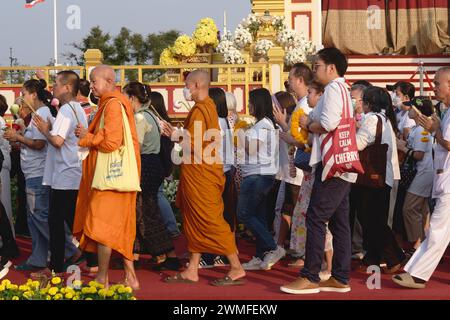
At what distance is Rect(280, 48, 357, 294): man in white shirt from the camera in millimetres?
6625

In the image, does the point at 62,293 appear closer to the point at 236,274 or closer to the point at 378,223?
the point at 236,274

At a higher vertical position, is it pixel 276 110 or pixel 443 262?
pixel 276 110

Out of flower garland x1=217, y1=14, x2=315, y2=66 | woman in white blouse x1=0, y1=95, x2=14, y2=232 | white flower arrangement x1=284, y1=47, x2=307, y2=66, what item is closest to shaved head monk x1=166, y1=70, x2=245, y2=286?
woman in white blouse x1=0, y1=95, x2=14, y2=232

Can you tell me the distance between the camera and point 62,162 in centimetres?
750

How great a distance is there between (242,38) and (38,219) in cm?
1034

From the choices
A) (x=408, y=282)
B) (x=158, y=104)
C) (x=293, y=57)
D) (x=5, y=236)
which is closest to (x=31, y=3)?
(x=293, y=57)

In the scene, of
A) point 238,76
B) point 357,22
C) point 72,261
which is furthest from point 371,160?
point 357,22

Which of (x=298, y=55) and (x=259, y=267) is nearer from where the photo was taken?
(x=259, y=267)

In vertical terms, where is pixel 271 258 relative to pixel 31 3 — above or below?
below

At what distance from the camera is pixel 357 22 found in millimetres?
21141

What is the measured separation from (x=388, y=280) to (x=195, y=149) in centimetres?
189

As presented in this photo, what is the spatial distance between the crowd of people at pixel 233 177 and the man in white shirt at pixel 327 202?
0.01 meters

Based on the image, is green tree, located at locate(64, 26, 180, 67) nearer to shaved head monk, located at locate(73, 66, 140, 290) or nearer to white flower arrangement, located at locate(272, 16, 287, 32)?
white flower arrangement, located at locate(272, 16, 287, 32)
